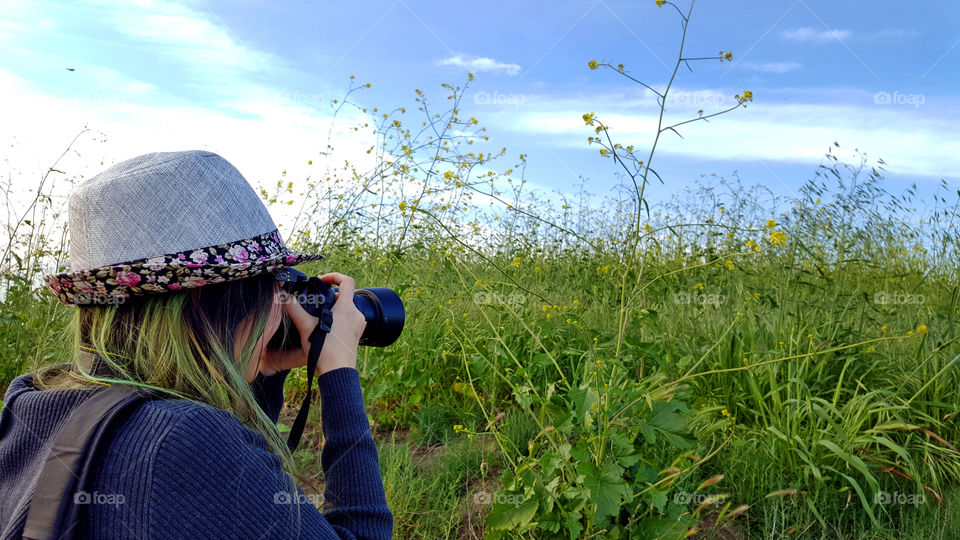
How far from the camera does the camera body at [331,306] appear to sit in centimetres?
132

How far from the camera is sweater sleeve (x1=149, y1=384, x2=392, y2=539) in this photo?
93cm

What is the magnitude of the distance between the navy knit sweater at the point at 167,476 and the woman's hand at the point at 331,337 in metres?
0.26

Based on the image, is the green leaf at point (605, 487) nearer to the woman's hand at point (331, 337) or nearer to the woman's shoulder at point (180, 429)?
the woman's hand at point (331, 337)

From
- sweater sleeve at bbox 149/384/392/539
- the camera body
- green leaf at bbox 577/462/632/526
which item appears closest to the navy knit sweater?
sweater sleeve at bbox 149/384/392/539

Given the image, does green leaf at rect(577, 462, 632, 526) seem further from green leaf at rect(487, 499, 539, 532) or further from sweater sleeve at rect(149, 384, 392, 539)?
sweater sleeve at rect(149, 384, 392, 539)

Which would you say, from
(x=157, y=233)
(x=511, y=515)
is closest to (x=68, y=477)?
(x=157, y=233)

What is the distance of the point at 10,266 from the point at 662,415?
430 centimetres

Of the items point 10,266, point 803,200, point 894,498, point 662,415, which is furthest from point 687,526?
point 10,266

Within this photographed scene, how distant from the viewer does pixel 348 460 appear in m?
1.24

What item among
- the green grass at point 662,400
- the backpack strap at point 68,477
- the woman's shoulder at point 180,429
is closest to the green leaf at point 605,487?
the green grass at point 662,400

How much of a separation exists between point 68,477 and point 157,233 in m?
0.39

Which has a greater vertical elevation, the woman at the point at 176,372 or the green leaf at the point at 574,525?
the woman at the point at 176,372

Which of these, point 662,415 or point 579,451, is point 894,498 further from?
point 579,451

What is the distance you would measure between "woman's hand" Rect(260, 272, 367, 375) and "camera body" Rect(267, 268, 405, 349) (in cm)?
2
